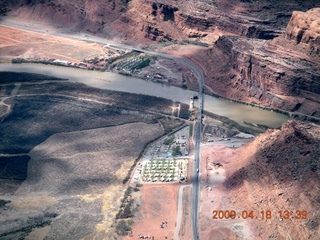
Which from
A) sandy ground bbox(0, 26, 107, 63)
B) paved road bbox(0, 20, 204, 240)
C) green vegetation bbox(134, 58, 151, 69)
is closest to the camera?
paved road bbox(0, 20, 204, 240)

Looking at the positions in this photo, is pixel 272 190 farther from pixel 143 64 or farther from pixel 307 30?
pixel 143 64

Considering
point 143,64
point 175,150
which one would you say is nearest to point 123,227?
point 175,150

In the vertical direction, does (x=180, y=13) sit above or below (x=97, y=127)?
above

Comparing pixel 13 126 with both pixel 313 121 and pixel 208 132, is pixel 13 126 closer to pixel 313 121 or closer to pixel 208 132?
pixel 208 132

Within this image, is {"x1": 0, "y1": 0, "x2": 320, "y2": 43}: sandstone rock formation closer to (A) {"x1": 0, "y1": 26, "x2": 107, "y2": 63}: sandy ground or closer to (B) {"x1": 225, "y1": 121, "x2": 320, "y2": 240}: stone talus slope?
(A) {"x1": 0, "y1": 26, "x2": 107, "y2": 63}: sandy ground

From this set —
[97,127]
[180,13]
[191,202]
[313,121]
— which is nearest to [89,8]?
[180,13]

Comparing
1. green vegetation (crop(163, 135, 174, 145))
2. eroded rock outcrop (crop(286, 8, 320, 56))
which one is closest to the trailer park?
green vegetation (crop(163, 135, 174, 145))

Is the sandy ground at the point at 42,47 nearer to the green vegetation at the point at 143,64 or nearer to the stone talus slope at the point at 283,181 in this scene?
the green vegetation at the point at 143,64
